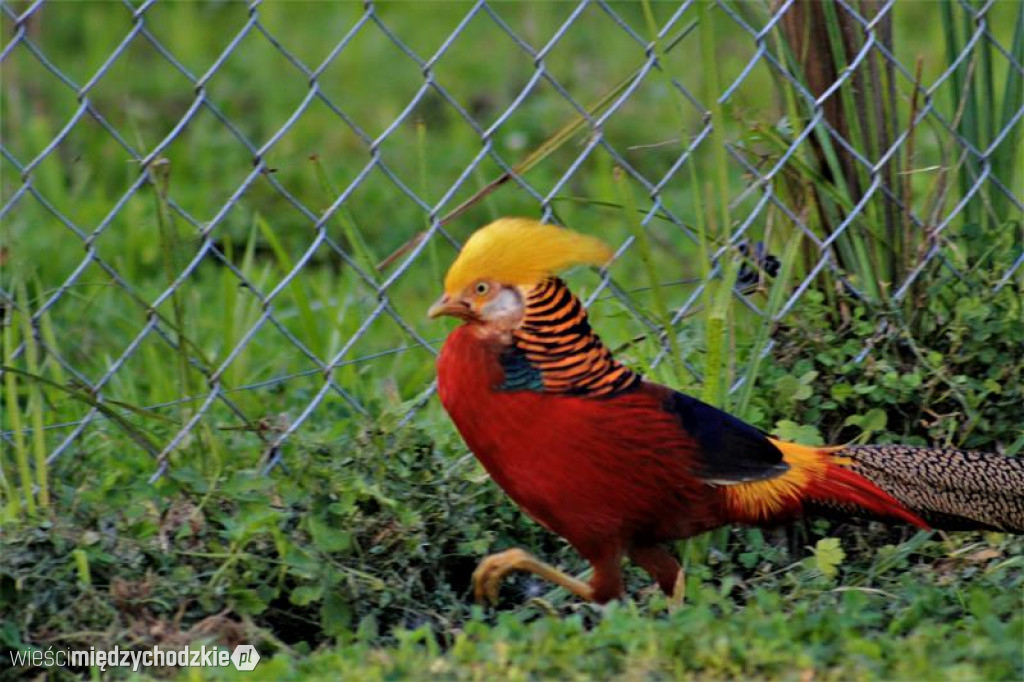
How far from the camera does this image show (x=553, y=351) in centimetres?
272

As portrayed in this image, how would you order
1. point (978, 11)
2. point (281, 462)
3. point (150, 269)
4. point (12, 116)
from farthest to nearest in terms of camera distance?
point (12, 116) < point (150, 269) < point (978, 11) < point (281, 462)

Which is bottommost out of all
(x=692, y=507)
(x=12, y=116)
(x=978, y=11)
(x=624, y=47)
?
(x=692, y=507)

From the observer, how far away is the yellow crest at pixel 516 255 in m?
2.68

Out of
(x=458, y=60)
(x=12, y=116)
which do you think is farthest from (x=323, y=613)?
(x=458, y=60)

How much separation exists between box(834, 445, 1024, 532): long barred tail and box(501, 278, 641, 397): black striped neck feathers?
60cm

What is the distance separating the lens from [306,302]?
3.84 m

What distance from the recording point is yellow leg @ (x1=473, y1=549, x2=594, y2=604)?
9.11 ft

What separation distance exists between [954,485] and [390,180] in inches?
80.7

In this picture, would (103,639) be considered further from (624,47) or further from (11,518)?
(624,47)

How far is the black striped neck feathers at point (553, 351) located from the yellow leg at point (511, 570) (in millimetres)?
326

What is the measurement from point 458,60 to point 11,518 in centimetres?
418

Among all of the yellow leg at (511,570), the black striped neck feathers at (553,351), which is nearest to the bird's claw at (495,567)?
the yellow leg at (511,570)

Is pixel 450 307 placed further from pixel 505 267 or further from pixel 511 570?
pixel 511 570

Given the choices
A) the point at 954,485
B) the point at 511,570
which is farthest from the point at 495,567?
the point at 954,485
